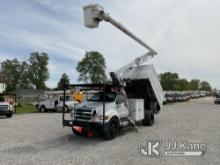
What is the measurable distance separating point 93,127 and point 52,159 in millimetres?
2662

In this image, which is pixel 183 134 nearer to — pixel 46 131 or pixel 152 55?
pixel 152 55

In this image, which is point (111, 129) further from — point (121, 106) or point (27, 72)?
point (27, 72)

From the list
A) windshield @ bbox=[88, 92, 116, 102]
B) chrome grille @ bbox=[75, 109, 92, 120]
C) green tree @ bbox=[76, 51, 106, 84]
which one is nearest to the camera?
chrome grille @ bbox=[75, 109, 92, 120]

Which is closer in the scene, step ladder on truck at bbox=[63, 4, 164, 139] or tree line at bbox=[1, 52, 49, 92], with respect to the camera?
step ladder on truck at bbox=[63, 4, 164, 139]

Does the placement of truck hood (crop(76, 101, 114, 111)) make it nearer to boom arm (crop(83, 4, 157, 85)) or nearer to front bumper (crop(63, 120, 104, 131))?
front bumper (crop(63, 120, 104, 131))

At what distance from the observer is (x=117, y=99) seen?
440 inches

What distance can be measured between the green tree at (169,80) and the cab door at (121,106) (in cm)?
9151

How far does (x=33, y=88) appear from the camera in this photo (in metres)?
90.9

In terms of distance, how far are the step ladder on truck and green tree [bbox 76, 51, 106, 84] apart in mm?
65766

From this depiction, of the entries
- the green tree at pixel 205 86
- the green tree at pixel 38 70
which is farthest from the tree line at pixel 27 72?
the green tree at pixel 205 86

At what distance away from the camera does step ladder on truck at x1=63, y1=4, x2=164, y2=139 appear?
9.56 m

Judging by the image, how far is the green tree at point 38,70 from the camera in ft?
289

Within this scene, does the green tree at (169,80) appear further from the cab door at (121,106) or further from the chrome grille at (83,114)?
the chrome grille at (83,114)

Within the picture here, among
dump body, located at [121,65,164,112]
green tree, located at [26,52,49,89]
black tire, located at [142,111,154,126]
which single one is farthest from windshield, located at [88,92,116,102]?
green tree, located at [26,52,49,89]
